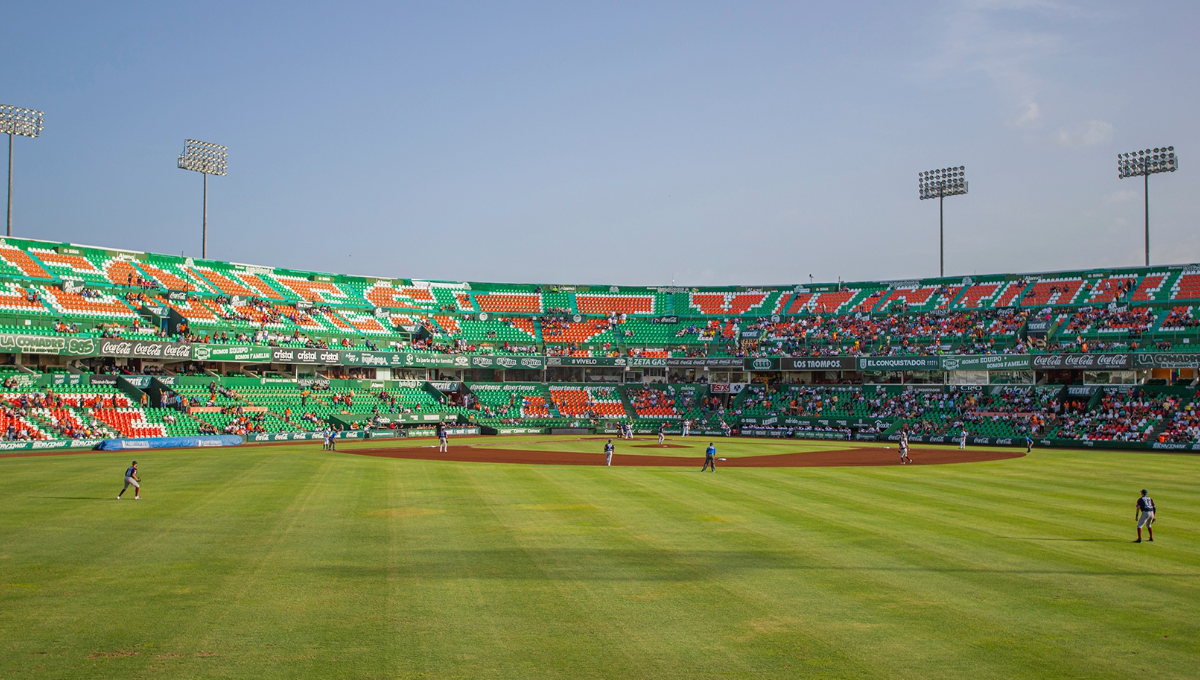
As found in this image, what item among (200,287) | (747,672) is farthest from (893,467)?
(200,287)

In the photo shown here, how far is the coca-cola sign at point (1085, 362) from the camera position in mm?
61688

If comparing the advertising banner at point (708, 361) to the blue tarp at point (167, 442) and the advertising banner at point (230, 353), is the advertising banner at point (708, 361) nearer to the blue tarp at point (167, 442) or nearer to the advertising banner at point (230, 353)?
the advertising banner at point (230, 353)

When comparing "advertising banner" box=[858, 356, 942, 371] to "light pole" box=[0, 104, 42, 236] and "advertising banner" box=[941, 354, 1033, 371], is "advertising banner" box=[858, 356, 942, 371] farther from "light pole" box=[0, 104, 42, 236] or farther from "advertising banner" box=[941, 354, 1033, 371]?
"light pole" box=[0, 104, 42, 236]

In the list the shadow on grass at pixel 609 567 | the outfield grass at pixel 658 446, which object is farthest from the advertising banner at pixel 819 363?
the shadow on grass at pixel 609 567

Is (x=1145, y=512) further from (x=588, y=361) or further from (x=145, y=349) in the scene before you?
(x=588, y=361)

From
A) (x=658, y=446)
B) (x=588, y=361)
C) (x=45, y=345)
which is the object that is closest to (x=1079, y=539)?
(x=658, y=446)

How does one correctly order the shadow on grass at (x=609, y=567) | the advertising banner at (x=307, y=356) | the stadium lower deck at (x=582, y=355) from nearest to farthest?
the shadow on grass at (x=609, y=567), the stadium lower deck at (x=582, y=355), the advertising banner at (x=307, y=356)

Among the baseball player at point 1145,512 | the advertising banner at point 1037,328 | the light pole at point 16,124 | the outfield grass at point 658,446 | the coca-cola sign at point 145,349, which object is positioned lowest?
the outfield grass at point 658,446

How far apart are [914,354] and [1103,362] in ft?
45.4

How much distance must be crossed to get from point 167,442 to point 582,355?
128 ft

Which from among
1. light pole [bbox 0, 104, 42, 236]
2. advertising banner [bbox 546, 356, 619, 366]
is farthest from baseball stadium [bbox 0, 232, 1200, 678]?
light pole [bbox 0, 104, 42, 236]

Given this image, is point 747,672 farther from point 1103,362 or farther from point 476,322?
point 476,322

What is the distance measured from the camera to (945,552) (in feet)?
60.3

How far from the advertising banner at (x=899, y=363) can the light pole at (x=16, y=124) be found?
2728 inches
